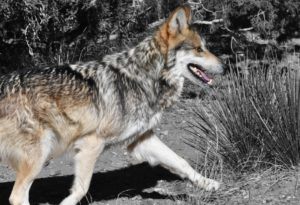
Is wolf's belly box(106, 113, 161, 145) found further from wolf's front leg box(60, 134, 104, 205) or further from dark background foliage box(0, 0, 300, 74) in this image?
dark background foliage box(0, 0, 300, 74)

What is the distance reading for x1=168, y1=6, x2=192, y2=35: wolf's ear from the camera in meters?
6.40

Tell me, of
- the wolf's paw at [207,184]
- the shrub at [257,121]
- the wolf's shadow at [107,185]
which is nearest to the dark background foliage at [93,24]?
the wolf's shadow at [107,185]

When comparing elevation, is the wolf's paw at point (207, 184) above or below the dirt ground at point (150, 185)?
above

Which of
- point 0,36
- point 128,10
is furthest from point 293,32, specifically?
point 0,36

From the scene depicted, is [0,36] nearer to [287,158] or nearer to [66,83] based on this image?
[66,83]

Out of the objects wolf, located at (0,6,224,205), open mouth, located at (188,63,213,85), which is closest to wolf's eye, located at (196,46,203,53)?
wolf, located at (0,6,224,205)

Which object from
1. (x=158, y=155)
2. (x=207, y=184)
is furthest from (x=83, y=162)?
(x=207, y=184)

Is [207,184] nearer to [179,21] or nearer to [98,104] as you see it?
[98,104]

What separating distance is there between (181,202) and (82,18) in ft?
18.2

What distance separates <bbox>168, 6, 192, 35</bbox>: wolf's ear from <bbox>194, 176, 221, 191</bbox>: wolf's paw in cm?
150

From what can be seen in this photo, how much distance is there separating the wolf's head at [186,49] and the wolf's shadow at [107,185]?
1269mm

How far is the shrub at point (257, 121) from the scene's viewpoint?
6.41 metres

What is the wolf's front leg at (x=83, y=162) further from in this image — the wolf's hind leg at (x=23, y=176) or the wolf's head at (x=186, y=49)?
the wolf's head at (x=186, y=49)

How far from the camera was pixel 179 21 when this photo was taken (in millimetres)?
6480
